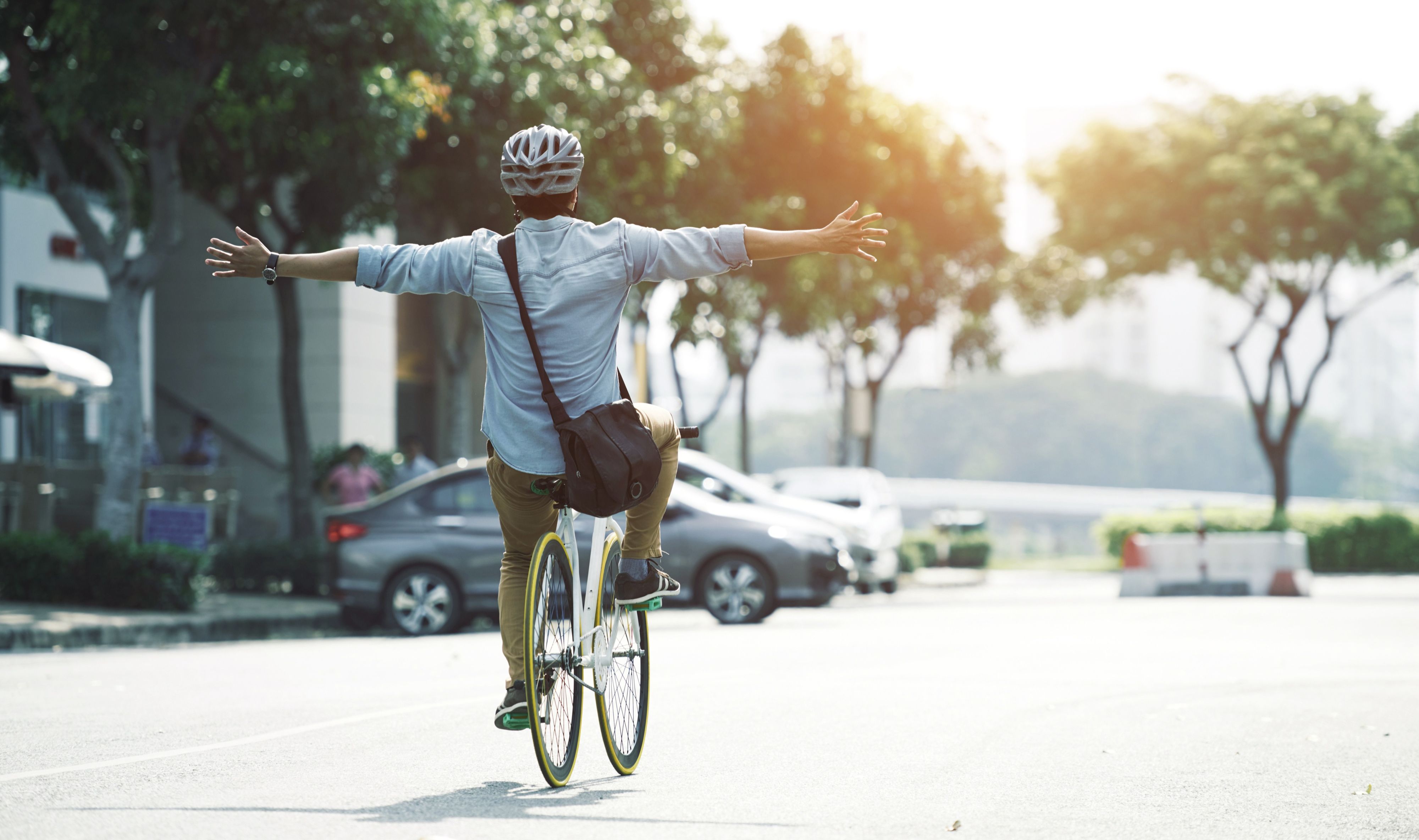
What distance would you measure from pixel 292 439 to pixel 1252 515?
66.2ft

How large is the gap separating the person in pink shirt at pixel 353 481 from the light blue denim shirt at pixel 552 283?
13.8 metres

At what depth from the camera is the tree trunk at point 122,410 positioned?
14.8m

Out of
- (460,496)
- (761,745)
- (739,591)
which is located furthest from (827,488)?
(761,745)

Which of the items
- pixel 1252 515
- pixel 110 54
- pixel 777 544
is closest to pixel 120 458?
pixel 110 54

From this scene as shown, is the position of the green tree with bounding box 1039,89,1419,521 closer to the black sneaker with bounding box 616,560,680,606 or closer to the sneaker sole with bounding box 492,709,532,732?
the black sneaker with bounding box 616,560,680,606

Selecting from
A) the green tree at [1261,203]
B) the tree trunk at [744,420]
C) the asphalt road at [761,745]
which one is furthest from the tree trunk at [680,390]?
the asphalt road at [761,745]

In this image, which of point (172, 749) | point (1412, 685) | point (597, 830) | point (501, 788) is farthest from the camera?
point (1412, 685)

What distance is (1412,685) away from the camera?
30.9 ft

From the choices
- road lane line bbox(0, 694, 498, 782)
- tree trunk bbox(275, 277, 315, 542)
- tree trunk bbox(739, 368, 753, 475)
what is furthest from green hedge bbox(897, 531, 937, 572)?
road lane line bbox(0, 694, 498, 782)

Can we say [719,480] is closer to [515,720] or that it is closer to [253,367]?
[515,720]

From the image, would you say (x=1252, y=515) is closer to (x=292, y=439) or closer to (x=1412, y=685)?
(x=292, y=439)

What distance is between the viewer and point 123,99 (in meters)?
14.7

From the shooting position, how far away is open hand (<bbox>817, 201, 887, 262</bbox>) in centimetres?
525

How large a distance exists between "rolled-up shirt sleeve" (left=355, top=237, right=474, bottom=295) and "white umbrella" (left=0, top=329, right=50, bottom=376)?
11.4 m
